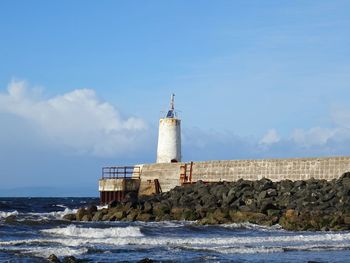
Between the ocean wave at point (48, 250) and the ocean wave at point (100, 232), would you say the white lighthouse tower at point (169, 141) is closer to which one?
the ocean wave at point (100, 232)

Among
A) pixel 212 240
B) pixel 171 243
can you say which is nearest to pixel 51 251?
pixel 171 243

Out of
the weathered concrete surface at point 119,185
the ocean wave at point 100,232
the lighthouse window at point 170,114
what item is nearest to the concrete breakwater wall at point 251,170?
the weathered concrete surface at point 119,185

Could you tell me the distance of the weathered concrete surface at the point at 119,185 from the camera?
31.0 meters

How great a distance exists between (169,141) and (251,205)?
9.08 meters

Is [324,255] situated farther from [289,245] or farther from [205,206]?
[205,206]

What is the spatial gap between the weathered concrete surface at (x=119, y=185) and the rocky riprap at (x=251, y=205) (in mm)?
3956

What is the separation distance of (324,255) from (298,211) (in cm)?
655

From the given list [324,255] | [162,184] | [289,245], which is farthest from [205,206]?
[324,255]

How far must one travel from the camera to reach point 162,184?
2998 centimetres

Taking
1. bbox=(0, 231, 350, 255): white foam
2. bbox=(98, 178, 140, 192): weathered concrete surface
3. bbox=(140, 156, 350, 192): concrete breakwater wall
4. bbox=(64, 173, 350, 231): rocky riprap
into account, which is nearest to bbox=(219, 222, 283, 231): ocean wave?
bbox=(64, 173, 350, 231): rocky riprap

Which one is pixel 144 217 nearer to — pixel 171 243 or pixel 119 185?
pixel 171 243

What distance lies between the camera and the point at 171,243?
17.3 metres

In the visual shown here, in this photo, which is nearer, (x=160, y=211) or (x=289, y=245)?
(x=289, y=245)

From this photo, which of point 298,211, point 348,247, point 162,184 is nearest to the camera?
point 348,247
